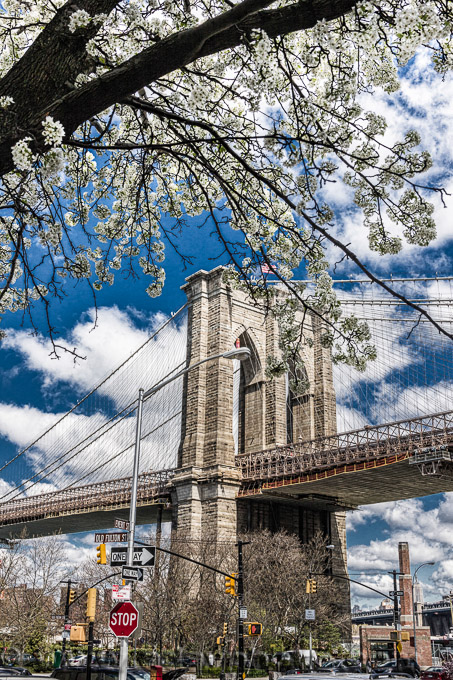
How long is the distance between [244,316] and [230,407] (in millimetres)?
8189

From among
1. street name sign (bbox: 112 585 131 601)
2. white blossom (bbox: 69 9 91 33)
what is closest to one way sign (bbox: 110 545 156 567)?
street name sign (bbox: 112 585 131 601)

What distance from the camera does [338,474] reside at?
1563 inches

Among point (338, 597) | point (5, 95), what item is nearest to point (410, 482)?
point (338, 597)

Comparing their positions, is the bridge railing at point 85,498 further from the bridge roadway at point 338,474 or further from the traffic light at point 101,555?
the traffic light at point 101,555

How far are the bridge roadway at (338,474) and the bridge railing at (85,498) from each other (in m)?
0.09

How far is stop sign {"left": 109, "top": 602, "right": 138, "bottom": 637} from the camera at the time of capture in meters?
14.7

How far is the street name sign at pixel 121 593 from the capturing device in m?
15.2

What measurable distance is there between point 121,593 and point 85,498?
43665mm

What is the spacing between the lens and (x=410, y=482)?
42.4 m

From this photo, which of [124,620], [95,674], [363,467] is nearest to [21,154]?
[124,620]

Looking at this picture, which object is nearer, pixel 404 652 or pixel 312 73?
pixel 312 73

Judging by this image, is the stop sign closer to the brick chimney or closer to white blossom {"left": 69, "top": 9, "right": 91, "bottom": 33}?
white blossom {"left": 69, "top": 9, "right": 91, "bottom": 33}

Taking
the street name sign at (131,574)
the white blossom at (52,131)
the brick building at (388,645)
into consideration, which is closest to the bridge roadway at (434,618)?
the brick building at (388,645)

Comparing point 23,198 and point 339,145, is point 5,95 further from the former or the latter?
point 339,145
